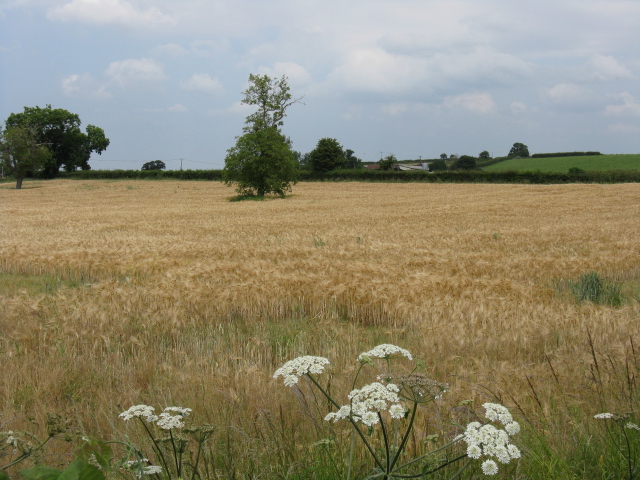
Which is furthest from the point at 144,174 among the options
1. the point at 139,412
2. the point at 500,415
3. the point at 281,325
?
the point at 500,415

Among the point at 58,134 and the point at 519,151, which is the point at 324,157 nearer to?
the point at 58,134

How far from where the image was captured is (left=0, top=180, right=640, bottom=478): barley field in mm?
4094

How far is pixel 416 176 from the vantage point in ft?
251

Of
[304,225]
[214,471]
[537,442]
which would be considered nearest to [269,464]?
[214,471]

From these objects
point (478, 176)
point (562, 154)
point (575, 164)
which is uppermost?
point (562, 154)

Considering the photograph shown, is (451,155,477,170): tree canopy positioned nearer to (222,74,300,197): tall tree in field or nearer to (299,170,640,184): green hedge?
(299,170,640,184): green hedge

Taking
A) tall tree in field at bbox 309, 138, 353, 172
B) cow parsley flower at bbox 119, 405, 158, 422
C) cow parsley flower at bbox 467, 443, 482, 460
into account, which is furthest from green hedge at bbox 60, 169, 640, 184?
cow parsley flower at bbox 119, 405, 158, 422

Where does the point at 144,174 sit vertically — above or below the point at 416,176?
above

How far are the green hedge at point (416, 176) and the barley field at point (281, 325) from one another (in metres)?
55.3

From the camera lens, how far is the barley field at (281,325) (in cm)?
409

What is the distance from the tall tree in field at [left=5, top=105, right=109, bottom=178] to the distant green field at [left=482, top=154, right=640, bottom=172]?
241ft

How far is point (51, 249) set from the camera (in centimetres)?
1426

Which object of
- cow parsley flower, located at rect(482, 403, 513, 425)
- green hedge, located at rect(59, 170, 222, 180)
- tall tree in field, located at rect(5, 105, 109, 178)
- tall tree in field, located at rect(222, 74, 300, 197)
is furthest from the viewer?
tall tree in field, located at rect(5, 105, 109, 178)

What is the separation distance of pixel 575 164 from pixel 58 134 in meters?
93.0
